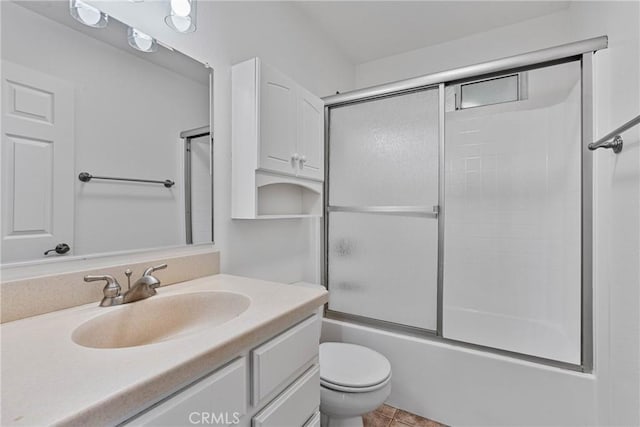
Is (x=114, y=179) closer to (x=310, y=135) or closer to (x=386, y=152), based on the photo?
(x=310, y=135)

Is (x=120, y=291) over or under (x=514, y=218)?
under

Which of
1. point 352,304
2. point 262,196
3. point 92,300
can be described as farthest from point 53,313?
point 352,304

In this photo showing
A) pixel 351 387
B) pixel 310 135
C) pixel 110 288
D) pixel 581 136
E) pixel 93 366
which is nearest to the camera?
pixel 93 366

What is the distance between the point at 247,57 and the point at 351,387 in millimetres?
1727

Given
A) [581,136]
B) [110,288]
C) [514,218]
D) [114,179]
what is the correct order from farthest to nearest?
1. [514,218]
2. [581,136]
3. [114,179]
4. [110,288]

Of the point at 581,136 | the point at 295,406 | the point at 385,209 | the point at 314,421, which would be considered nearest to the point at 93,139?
the point at 295,406

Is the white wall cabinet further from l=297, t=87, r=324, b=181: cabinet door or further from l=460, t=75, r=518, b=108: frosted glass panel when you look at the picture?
l=460, t=75, r=518, b=108: frosted glass panel

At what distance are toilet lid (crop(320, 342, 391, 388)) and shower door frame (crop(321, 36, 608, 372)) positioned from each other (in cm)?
37

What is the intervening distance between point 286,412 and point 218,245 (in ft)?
2.65

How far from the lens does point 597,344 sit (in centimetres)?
136

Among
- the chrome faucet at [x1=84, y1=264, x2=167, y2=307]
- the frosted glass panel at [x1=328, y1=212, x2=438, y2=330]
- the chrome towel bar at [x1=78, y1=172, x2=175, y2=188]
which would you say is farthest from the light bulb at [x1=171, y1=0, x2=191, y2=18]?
the frosted glass panel at [x1=328, y1=212, x2=438, y2=330]

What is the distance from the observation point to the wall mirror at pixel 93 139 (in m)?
0.84

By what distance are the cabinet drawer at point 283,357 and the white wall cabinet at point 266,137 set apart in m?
0.66

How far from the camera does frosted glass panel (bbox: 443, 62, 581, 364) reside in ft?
6.46
